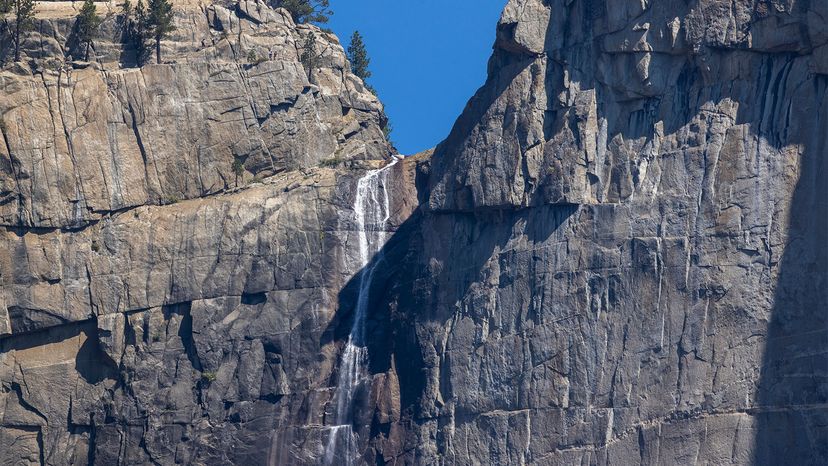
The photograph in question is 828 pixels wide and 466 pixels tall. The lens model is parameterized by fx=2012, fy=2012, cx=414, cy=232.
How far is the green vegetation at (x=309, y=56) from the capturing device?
103m

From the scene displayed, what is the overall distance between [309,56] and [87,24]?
11492mm

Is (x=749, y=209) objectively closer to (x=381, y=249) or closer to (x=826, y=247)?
(x=826, y=247)

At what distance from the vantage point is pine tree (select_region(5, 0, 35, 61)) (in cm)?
9950

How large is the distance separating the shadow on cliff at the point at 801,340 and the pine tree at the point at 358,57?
1458 inches

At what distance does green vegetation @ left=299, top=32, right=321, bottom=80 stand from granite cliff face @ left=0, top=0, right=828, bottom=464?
0.73 m

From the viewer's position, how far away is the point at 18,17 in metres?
99.3

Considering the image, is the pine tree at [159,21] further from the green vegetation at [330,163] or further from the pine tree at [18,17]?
the green vegetation at [330,163]

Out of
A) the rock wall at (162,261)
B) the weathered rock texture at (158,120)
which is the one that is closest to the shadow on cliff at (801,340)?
the rock wall at (162,261)

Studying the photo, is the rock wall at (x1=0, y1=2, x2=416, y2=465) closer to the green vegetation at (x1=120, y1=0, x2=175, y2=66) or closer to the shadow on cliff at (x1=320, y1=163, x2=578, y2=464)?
the green vegetation at (x1=120, y1=0, x2=175, y2=66)

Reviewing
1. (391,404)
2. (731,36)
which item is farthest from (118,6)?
(731,36)

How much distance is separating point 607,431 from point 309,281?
1784 centimetres

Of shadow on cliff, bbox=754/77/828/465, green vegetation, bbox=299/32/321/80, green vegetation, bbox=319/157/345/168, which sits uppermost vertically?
green vegetation, bbox=299/32/321/80

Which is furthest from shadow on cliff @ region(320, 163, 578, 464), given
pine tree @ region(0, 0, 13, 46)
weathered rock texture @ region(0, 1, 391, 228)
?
pine tree @ region(0, 0, 13, 46)

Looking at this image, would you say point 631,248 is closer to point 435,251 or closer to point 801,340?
point 801,340
